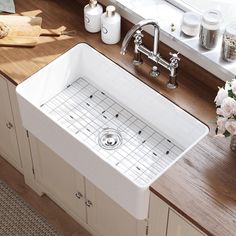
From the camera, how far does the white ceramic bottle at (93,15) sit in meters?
2.94

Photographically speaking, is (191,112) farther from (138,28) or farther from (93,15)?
(93,15)

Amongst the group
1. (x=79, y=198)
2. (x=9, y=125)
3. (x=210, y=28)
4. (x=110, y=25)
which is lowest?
(x=79, y=198)

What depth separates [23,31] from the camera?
302cm

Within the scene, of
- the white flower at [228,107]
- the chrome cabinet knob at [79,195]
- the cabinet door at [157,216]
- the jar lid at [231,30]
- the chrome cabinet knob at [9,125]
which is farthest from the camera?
the chrome cabinet knob at [9,125]

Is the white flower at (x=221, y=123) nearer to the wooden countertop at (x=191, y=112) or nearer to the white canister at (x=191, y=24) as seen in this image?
the wooden countertop at (x=191, y=112)

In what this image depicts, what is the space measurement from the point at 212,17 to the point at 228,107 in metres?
0.48

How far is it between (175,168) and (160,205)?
147mm

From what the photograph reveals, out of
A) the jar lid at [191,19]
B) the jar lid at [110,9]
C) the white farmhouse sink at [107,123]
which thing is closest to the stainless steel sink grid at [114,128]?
the white farmhouse sink at [107,123]

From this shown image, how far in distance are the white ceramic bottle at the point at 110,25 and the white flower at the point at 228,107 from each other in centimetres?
73

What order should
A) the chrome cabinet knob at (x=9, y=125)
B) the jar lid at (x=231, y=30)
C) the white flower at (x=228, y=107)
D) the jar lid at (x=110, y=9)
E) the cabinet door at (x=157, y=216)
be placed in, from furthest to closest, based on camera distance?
the chrome cabinet knob at (x=9, y=125), the jar lid at (x=110, y=9), the jar lid at (x=231, y=30), the cabinet door at (x=157, y=216), the white flower at (x=228, y=107)

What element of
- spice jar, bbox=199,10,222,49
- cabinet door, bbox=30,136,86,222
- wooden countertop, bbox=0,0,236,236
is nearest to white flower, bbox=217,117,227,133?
wooden countertop, bbox=0,0,236,236

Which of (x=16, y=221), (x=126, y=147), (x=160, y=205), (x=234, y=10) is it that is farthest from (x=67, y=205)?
(x=234, y=10)

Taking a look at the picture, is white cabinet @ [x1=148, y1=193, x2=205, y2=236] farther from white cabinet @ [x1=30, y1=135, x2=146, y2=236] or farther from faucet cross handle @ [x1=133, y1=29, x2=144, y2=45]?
faucet cross handle @ [x1=133, y1=29, x2=144, y2=45]

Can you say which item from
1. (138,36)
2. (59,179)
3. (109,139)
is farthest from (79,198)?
(138,36)
